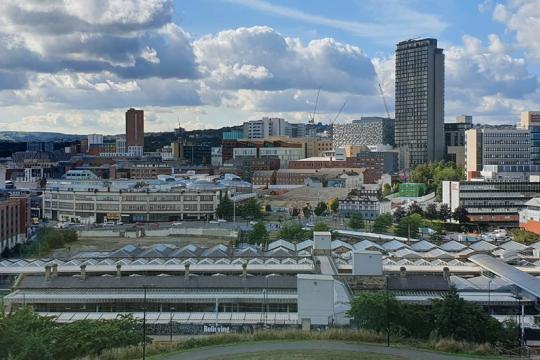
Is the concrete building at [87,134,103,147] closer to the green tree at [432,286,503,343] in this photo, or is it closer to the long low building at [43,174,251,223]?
the long low building at [43,174,251,223]

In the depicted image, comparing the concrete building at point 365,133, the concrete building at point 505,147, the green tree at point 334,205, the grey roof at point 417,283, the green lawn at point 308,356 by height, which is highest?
the concrete building at point 365,133

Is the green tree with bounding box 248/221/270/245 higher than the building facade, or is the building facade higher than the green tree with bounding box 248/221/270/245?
the building facade

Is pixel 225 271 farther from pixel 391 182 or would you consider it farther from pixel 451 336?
pixel 391 182

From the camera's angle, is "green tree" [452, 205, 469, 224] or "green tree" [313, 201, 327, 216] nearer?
"green tree" [452, 205, 469, 224]

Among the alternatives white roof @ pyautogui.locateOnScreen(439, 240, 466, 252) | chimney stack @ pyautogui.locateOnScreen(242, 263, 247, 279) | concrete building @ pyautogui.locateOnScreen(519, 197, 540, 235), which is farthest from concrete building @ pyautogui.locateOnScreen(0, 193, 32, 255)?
concrete building @ pyautogui.locateOnScreen(519, 197, 540, 235)

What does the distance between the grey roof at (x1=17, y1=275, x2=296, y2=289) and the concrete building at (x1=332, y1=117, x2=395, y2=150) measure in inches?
3668

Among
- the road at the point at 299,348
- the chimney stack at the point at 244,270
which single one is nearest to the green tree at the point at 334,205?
the chimney stack at the point at 244,270

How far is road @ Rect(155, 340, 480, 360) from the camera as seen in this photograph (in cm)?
1197

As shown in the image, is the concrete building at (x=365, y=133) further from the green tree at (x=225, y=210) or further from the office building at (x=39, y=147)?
the green tree at (x=225, y=210)

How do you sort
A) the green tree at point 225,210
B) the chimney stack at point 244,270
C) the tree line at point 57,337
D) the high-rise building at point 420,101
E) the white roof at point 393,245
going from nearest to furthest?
the tree line at point 57,337 < the chimney stack at point 244,270 < the white roof at point 393,245 < the green tree at point 225,210 < the high-rise building at point 420,101

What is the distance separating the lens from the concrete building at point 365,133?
4427 inches

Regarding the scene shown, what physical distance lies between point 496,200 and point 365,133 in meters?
70.9

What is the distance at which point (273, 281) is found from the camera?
61.8 ft

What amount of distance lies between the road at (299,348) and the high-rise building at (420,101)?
3135 inches
